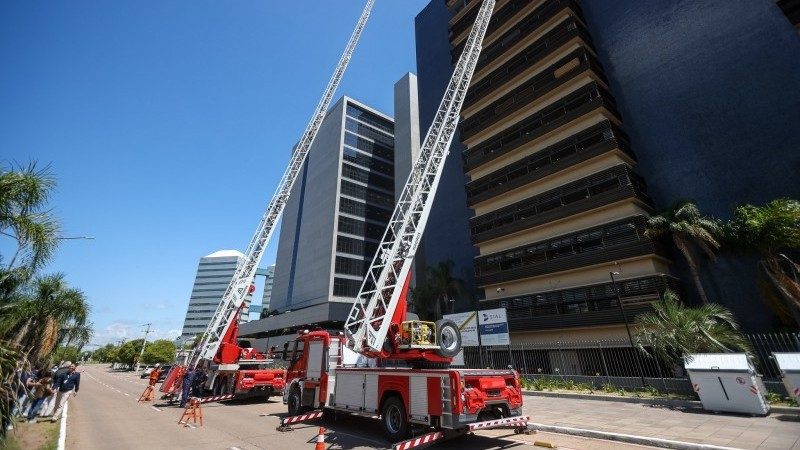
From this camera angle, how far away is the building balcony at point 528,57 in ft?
115

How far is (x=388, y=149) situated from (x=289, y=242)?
102 feet

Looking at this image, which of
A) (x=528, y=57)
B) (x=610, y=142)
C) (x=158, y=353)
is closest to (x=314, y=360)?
(x=610, y=142)

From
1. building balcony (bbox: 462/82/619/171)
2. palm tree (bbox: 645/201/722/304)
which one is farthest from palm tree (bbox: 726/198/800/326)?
building balcony (bbox: 462/82/619/171)

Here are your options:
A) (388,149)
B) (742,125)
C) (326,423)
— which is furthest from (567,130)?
(388,149)

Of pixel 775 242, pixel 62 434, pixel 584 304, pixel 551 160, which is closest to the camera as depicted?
pixel 62 434

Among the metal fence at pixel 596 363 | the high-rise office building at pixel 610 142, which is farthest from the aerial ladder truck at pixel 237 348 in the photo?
the high-rise office building at pixel 610 142

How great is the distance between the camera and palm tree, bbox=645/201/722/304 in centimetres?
2304

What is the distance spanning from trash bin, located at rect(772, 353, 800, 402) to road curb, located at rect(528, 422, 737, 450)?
236 inches

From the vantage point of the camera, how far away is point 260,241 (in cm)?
2594

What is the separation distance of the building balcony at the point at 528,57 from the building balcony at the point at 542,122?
236 inches

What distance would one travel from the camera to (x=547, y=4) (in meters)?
37.5

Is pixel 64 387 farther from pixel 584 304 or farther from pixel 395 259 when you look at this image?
pixel 584 304

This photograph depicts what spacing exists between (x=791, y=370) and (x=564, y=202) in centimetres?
2175

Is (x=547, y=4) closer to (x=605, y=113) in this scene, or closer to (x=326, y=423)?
(x=605, y=113)
